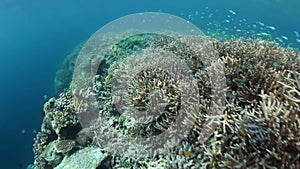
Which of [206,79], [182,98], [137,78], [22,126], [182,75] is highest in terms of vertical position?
[22,126]

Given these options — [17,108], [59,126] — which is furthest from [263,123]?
[17,108]

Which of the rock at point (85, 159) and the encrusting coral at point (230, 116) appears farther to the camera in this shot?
the rock at point (85, 159)

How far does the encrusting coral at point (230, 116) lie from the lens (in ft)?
Answer: 8.90

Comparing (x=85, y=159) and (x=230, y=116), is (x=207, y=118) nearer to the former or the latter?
(x=230, y=116)

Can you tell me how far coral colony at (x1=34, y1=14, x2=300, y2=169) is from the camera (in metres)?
2.74

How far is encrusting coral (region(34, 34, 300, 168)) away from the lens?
2.71m

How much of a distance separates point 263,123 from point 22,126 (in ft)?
124

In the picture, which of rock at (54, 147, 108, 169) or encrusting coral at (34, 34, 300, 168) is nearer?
encrusting coral at (34, 34, 300, 168)

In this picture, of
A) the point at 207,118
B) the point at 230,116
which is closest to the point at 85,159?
the point at 207,118

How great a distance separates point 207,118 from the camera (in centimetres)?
335

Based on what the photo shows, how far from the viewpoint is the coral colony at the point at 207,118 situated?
274 cm

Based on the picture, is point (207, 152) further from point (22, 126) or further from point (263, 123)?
point (22, 126)

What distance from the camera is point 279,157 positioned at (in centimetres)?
256

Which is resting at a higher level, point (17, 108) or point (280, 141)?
point (17, 108)
